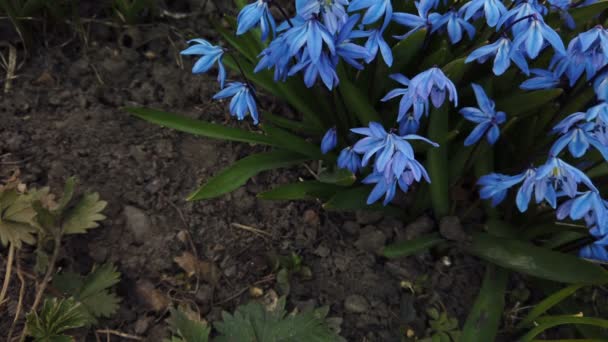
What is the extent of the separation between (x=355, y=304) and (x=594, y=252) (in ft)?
2.35

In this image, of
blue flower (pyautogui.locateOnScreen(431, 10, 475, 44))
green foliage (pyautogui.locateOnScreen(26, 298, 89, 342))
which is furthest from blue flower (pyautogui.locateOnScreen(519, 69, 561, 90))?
green foliage (pyautogui.locateOnScreen(26, 298, 89, 342))

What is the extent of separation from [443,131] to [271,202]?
656 millimetres

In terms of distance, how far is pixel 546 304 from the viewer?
1.81 meters

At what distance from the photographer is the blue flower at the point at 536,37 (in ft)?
4.91

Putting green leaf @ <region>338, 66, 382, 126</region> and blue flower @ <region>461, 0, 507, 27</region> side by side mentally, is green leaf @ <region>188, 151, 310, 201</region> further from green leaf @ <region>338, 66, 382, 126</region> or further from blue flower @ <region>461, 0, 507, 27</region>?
blue flower @ <region>461, 0, 507, 27</region>

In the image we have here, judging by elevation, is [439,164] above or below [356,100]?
below

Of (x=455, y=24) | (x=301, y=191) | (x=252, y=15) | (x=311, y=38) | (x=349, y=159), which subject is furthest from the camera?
(x=301, y=191)

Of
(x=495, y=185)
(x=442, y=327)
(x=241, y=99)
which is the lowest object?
(x=442, y=327)

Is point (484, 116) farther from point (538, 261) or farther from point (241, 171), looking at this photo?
point (241, 171)

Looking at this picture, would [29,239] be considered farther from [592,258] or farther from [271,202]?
[592,258]

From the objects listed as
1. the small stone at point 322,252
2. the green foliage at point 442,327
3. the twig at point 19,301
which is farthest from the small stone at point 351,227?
the twig at point 19,301

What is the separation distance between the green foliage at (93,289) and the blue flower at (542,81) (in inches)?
51.3

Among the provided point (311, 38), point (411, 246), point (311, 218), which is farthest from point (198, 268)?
point (311, 38)

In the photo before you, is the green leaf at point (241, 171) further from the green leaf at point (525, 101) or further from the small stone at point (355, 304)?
the green leaf at point (525, 101)
